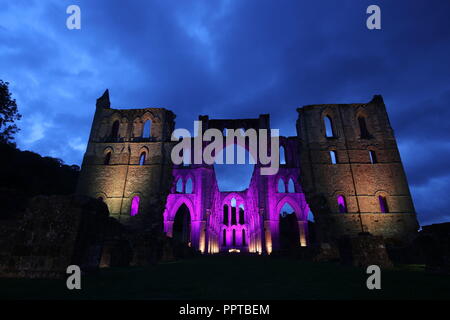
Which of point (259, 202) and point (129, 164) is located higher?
point (129, 164)

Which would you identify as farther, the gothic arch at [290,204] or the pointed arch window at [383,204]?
the gothic arch at [290,204]

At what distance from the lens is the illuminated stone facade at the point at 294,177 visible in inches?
723

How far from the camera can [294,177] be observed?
25.7 m

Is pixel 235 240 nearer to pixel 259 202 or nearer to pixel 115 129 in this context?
pixel 259 202

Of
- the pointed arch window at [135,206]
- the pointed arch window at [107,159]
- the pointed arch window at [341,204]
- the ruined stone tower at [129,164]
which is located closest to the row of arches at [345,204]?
the pointed arch window at [341,204]

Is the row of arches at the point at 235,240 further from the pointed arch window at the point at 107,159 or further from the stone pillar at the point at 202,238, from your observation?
the pointed arch window at the point at 107,159

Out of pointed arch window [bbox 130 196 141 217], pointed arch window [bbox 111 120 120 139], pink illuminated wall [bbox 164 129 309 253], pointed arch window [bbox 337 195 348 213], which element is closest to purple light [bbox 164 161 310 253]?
pink illuminated wall [bbox 164 129 309 253]

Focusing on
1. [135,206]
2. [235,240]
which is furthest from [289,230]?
[135,206]

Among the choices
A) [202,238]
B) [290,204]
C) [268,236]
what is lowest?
[202,238]

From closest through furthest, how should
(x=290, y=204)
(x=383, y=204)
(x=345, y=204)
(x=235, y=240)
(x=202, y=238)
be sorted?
1. (x=345, y=204)
2. (x=383, y=204)
3. (x=202, y=238)
4. (x=290, y=204)
5. (x=235, y=240)

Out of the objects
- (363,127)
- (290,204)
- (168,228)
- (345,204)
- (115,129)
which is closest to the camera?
(345,204)

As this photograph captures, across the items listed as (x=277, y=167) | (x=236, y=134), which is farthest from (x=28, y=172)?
(x=277, y=167)
